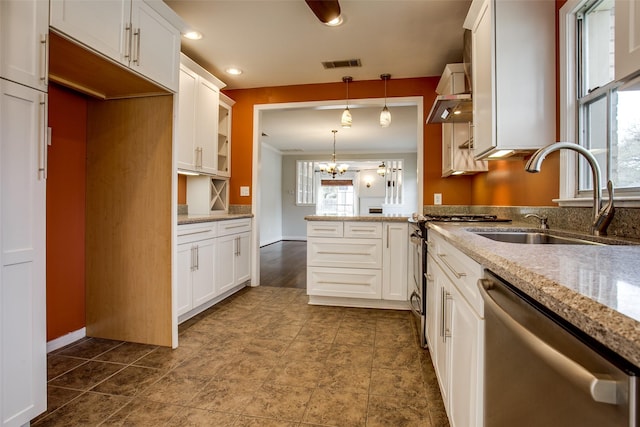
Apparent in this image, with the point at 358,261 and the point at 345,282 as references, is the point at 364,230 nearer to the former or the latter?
the point at 358,261

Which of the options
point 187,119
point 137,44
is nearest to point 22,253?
point 137,44

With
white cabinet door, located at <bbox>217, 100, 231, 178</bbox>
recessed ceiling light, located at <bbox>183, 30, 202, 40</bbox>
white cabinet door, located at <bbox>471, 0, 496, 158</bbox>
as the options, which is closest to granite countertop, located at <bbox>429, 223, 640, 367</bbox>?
white cabinet door, located at <bbox>471, 0, 496, 158</bbox>

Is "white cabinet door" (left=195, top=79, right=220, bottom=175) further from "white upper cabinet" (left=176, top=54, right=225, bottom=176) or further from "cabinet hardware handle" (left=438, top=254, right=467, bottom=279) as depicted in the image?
"cabinet hardware handle" (left=438, top=254, right=467, bottom=279)

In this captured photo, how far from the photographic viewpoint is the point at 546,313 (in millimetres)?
589

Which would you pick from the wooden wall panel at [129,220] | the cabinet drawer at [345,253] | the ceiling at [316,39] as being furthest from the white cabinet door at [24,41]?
the cabinet drawer at [345,253]

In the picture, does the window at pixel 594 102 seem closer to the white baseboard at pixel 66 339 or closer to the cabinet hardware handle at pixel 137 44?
the cabinet hardware handle at pixel 137 44

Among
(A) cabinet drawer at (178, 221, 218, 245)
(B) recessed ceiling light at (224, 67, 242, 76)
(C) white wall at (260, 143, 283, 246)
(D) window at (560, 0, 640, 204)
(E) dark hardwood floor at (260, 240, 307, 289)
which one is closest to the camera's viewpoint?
(D) window at (560, 0, 640, 204)

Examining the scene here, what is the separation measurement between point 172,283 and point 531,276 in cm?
225

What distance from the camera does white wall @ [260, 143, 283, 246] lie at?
8031 mm

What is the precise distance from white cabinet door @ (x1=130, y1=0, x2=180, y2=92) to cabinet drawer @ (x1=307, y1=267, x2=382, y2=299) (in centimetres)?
209

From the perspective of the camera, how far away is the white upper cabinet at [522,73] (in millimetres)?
1859

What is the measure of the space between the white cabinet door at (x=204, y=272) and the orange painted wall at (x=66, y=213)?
2.65 ft

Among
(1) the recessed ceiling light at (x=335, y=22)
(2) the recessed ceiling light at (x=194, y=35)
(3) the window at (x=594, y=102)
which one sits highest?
(2) the recessed ceiling light at (x=194, y=35)

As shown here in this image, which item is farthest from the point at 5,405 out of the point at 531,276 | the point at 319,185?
the point at 319,185
